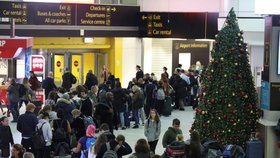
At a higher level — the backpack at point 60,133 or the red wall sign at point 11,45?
the red wall sign at point 11,45

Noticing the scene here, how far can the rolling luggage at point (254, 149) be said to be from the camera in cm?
1284

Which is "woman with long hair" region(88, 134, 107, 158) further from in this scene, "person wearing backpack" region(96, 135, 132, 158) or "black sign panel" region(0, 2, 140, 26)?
"black sign panel" region(0, 2, 140, 26)

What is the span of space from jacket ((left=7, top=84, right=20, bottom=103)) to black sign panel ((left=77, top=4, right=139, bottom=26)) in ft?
Result: 17.4

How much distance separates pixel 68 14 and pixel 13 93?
17.2 ft

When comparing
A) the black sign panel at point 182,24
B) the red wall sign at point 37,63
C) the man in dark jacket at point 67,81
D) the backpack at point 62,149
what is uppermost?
the black sign panel at point 182,24

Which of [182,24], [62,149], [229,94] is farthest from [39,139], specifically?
[182,24]

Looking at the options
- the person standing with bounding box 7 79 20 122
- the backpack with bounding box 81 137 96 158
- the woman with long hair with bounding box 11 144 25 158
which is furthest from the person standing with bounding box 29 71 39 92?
the woman with long hair with bounding box 11 144 25 158

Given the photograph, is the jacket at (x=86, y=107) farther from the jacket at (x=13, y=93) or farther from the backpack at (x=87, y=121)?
the jacket at (x=13, y=93)

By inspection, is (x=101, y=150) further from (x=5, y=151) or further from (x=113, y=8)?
(x=113, y=8)

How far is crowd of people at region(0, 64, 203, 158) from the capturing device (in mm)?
12305

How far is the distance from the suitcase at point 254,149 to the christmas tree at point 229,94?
0.54 m

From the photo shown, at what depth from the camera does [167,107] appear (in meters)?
22.3

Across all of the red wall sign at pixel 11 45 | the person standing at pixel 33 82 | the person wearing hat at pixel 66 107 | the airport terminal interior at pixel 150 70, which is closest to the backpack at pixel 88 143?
the airport terminal interior at pixel 150 70

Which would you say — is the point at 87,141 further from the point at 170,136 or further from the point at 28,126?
the point at 28,126
